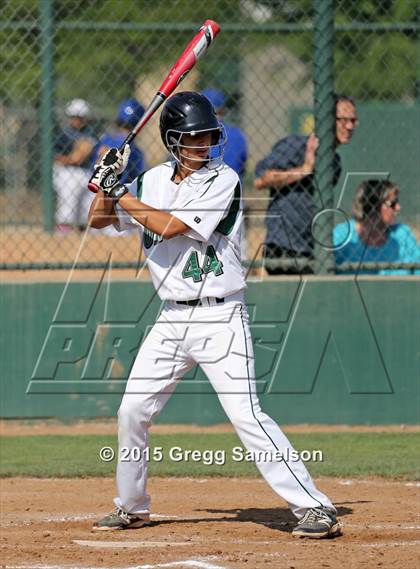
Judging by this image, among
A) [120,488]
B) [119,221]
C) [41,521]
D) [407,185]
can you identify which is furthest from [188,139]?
[407,185]

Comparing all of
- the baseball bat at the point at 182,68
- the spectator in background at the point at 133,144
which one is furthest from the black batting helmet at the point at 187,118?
the spectator in background at the point at 133,144

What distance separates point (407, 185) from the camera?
9023 millimetres

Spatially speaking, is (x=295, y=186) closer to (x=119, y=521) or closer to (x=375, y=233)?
(x=375, y=233)

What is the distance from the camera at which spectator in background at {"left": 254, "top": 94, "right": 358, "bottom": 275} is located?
319 inches

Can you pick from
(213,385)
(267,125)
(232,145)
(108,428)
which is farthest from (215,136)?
(232,145)

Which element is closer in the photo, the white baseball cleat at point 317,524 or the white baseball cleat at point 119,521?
the white baseball cleat at point 317,524

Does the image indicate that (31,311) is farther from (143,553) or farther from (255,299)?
(143,553)

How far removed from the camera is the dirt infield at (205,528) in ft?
15.3

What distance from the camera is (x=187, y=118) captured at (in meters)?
5.05

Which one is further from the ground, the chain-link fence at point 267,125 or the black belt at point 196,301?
the black belt at point 196,301

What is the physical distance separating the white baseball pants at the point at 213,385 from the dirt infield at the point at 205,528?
0.78 ft

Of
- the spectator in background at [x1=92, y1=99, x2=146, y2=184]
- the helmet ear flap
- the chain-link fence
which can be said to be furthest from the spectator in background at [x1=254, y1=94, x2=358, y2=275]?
the helmet ear flap

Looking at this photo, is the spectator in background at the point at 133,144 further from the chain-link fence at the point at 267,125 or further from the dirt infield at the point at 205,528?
the dirt infield at the point at 205,528

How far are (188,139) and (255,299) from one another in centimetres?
299
